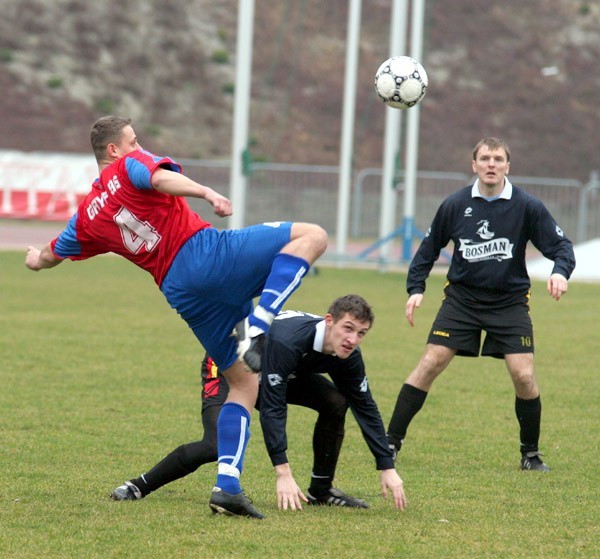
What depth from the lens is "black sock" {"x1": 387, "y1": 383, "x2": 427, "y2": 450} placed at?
7.51 m

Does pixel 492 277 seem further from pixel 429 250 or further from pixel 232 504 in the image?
pixel 232 504

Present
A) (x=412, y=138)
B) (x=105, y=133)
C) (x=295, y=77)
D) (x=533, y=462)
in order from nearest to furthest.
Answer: (x=105, y=133) → (x=533, y=462) → (x=412, y=138) → (x=295, y=77)

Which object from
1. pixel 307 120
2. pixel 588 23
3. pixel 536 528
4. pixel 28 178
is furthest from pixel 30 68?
pixel 536 528

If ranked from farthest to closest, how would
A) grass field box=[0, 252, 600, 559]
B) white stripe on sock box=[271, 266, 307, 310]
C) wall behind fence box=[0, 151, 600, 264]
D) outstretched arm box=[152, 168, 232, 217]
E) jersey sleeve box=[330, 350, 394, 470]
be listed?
wall behind fence box=[0, 151, 600, 264]
jersey sleeve box=[330, 350, 394, 470]
white stripe on sock box=[271, 266, 307, 310]
grass field box=[0, 252, 600, 559]
outstretched arm box=[152, 168, 232, 217]

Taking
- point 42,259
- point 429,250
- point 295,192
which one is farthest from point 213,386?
point 295,192

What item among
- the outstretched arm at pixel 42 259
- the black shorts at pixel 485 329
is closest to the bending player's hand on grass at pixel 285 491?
the outstretched arm at pixel 42 259

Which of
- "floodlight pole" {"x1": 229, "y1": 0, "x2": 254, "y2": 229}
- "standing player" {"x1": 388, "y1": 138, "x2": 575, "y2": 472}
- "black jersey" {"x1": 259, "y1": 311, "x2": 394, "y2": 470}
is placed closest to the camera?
"black jersey" {"x1": 259, "y1": 311, "x2": 394, "y2": 470}

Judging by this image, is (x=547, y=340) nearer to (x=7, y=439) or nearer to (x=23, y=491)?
(x=7, y=439)

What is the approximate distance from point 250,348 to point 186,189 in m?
0.76

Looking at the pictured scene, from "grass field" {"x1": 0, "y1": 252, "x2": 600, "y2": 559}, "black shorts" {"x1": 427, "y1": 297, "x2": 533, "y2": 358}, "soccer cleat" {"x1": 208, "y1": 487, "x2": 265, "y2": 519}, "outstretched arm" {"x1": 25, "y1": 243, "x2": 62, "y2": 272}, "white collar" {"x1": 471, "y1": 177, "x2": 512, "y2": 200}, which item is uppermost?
"white collar" {"x1": 471, "y1": 177, "x2": 512, "y2": 200}

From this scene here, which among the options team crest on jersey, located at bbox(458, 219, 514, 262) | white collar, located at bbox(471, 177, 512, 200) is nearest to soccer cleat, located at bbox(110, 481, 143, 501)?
team crest on jersey, located at bbox(458, 219, 514, 262)

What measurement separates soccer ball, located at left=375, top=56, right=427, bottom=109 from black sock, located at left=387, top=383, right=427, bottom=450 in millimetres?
3124

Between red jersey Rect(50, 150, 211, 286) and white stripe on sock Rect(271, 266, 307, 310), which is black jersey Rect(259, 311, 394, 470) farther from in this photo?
red jersey Rect(50, 150, 211, 286)

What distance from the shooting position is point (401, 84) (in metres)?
10.1
